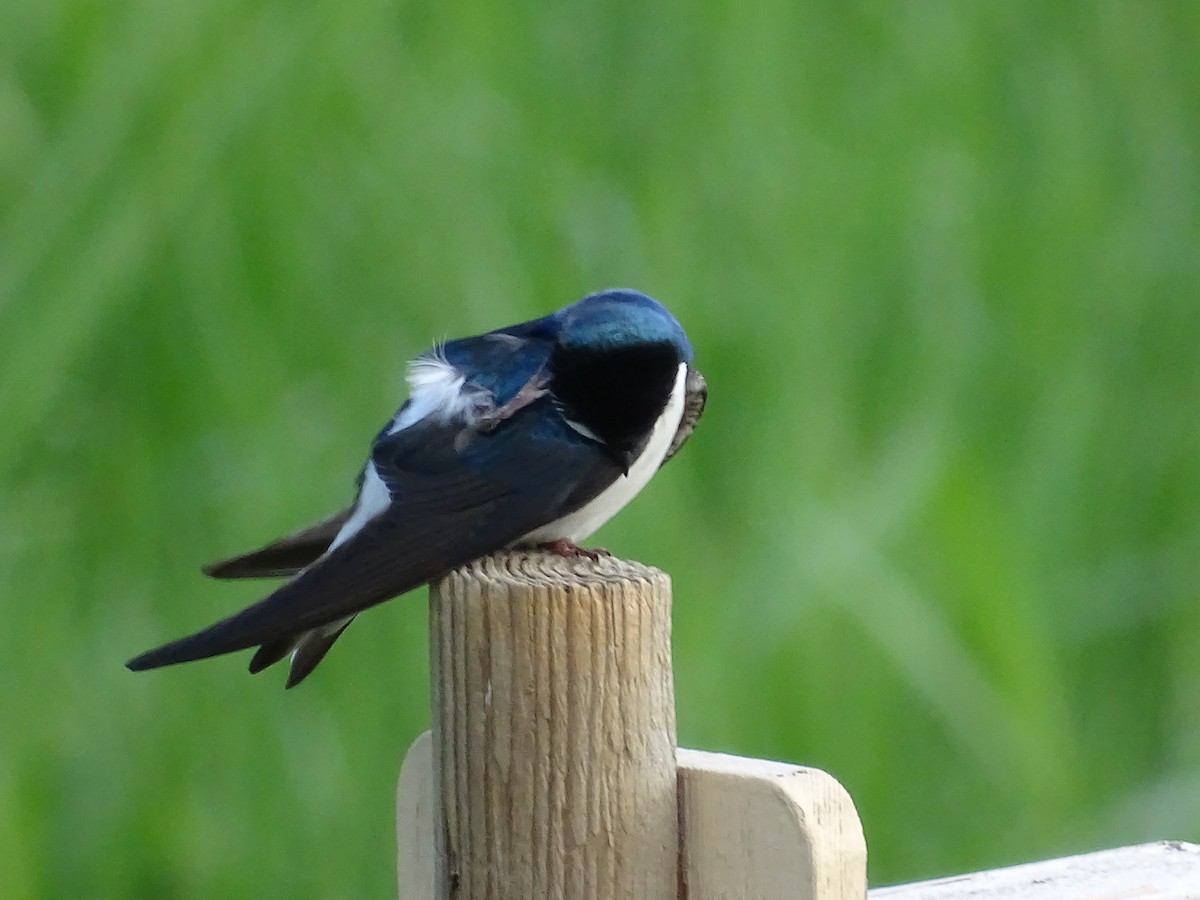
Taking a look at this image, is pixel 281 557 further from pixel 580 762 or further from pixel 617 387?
pixel 580 762

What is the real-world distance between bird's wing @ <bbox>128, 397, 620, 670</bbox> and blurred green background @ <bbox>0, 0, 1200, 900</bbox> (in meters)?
0.86

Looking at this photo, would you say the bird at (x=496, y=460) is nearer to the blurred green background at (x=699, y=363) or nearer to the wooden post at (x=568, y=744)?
the wooden post at (x=568, y=744)

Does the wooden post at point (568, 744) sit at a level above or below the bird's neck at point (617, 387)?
below

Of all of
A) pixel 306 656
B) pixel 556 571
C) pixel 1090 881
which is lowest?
pixel 1090 881

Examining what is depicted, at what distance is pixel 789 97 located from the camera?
2703mm

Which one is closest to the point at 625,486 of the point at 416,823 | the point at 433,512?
the point at 433,512

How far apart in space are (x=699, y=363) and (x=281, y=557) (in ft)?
3.93

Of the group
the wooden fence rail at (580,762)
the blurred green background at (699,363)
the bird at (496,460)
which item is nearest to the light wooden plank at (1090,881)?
the wooden fence rail at (580,762)

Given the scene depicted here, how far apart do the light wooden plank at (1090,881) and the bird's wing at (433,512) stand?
1.19ft

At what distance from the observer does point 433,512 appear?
1.25m

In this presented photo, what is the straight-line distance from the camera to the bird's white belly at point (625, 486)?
1364mm

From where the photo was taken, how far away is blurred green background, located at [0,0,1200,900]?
2.21 m

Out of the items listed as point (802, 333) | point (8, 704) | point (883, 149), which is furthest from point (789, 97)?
point (8, 704)

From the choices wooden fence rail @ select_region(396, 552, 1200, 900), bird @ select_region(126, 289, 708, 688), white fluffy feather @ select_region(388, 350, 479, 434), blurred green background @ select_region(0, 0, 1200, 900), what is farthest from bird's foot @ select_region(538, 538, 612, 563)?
blurred green background @ select_region(0, 0, 1200, 900)
